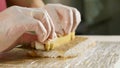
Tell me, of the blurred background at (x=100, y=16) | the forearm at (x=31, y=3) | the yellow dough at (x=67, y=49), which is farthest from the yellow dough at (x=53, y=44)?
the blurred background at (x=100, y=16)

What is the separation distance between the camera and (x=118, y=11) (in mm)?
2121

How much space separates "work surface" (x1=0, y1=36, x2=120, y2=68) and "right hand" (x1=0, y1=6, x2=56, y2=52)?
0.04 meters

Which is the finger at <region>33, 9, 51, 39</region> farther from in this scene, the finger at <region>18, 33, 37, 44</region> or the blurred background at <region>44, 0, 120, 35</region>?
the blurred background at <region>44, 0, 120, 35</region>

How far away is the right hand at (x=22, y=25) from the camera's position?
0.55 m

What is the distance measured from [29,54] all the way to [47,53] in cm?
Answer: 4

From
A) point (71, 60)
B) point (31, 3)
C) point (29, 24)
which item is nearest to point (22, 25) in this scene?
point (29, 24)

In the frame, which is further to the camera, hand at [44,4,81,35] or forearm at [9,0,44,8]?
forearm at [9,0,44,8]

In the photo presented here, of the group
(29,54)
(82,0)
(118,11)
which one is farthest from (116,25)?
(29,54)

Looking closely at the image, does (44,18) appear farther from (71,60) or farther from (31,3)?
(31,3)

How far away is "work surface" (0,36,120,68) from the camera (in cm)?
54

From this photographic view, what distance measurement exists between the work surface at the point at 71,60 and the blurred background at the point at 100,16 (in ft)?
4.52

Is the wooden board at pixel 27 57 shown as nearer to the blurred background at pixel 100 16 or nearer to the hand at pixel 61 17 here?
the hand at pixel 61 17

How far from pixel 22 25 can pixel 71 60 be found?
12 centimetres

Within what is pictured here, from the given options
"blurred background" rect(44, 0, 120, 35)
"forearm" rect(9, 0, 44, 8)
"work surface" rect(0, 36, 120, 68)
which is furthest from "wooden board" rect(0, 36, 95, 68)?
"blurred background" rect(44, 0, 120, 35)
